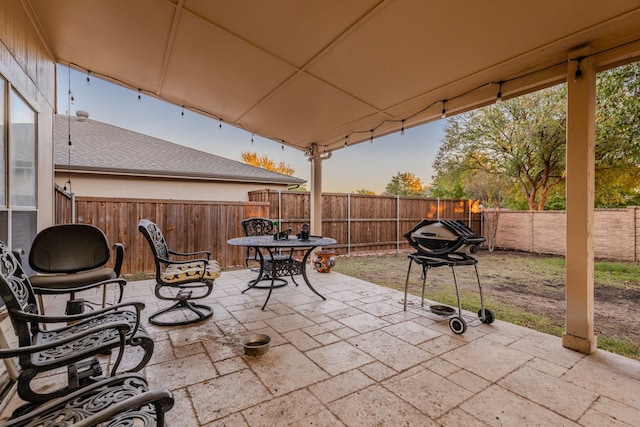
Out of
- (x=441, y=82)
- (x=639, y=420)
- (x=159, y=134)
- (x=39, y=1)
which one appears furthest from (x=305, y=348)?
Answer: (x=159, y=134)

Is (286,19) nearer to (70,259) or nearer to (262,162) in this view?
(70,259)

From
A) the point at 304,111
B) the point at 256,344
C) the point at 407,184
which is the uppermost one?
the point at 407,184

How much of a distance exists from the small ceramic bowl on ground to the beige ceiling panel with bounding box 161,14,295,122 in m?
2.69

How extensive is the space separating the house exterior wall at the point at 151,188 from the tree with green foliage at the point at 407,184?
54.1 feet

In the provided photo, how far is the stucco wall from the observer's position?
688 cm

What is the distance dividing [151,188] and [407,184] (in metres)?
19.2

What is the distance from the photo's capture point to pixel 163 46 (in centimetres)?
295

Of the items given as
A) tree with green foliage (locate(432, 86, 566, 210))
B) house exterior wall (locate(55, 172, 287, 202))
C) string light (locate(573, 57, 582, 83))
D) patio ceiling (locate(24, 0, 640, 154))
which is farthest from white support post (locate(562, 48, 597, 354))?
tree with green foliage (locate(432, 86, 566, 210))

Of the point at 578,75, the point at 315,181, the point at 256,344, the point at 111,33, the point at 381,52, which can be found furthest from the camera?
the point at 315,181

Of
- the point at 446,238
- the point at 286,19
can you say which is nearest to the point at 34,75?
the point at 286,19

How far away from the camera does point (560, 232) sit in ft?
26.4

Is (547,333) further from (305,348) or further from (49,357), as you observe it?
→ (49,357)

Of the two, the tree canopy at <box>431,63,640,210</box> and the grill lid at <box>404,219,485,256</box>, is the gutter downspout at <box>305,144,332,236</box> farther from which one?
the tree canopy at <box>431,63,640,210</box>

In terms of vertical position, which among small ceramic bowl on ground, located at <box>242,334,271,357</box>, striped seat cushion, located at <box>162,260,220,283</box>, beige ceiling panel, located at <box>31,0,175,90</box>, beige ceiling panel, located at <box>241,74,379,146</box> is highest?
beige ceiling panel, located at <box>31,0,175,90</box>
